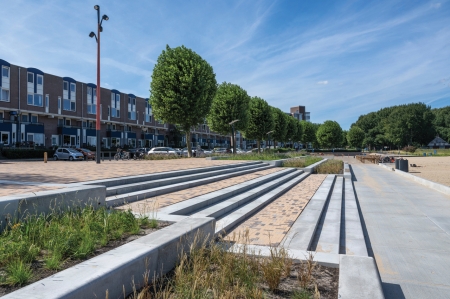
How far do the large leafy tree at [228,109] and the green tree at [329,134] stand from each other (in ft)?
183

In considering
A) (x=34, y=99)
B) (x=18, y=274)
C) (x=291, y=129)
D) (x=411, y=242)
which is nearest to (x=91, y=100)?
(x=34, y=99)

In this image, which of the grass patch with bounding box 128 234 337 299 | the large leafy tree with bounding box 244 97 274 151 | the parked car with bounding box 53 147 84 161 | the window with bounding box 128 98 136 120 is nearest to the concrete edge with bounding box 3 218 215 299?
the grass patch with bounding box 128 234 337 299

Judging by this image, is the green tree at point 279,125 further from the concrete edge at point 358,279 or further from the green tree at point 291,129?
the concrete edge at point 358,279

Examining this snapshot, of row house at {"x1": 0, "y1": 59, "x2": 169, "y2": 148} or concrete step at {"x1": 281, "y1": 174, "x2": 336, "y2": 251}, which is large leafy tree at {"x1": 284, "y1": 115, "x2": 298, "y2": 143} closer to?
row house at {"x1": 0, "y1": 59, "x2": 169, "y2": 148}

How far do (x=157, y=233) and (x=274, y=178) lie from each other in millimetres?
9487

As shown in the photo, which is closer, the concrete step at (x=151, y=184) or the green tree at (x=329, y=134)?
the concrete step at (x=151, y=184)

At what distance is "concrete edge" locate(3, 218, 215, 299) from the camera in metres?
2.15

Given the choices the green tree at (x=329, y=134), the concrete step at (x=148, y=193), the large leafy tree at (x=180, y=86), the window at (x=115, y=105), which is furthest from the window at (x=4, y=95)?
the green tree at (x=329, y=134)

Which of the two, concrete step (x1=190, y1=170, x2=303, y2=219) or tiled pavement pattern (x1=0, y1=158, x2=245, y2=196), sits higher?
tiled pavement pattern (x1=0, y1=158, x2=245, y2=196)

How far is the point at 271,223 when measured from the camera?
591 centimetres

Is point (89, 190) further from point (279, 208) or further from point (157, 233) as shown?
Answer: point (279, 208)

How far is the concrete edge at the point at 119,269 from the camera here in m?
2.15

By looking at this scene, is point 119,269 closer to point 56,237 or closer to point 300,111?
point 56,237

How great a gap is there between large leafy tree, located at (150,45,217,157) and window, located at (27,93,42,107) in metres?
22.6
